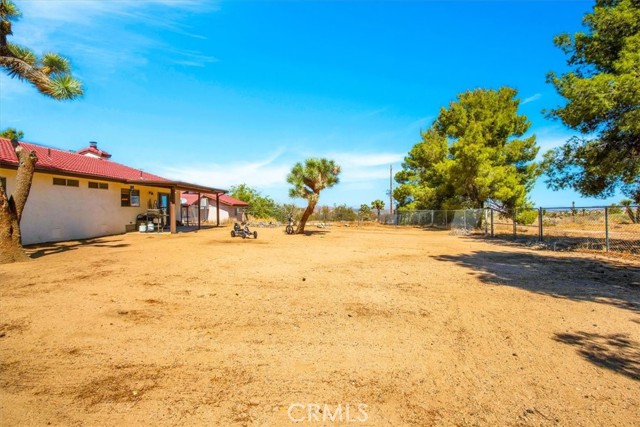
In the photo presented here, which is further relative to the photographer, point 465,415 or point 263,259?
point 263,259

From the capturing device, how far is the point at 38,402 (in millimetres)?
2852

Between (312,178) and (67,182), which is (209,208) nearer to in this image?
(312,178)

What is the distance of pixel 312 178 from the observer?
74.3 feet

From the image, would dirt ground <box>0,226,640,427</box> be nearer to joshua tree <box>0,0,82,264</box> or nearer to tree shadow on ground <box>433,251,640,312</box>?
tree shadow on ground <box>433,251,640,312</box>

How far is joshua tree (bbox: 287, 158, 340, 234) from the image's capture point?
2248cm

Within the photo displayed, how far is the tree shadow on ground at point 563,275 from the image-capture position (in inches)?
255

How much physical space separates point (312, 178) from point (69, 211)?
13588 millimetres

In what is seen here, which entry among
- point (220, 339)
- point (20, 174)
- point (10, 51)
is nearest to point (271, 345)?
point (220, 339)

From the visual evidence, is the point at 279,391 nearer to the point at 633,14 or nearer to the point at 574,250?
the point at 574,250

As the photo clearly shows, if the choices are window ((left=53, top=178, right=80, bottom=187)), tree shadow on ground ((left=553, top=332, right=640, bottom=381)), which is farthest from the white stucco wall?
tree shadow on ground ((left=553, top=332, right=640, bottom=381))

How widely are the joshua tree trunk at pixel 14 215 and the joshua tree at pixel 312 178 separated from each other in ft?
46.8

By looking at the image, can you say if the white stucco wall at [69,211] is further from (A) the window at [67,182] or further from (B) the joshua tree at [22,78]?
(B) the joshua tree at [22,78]

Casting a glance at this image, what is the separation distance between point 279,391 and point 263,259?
7.92 metres

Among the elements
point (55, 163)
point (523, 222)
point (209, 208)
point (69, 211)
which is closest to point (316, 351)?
point (69, 211)
